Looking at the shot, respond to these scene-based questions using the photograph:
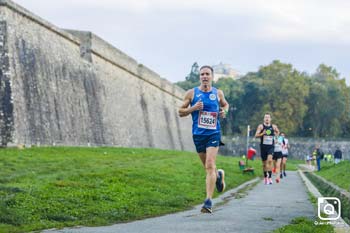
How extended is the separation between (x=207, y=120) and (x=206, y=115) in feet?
0.27

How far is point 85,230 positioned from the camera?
8.81 meters

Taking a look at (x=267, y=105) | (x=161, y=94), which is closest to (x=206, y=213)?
(x=161, y=94)

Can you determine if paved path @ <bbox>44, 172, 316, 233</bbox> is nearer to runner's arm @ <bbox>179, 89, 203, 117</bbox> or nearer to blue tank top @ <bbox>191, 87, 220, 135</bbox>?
blue tank top @ <bbox>191, 87, 220, 135</bbox>

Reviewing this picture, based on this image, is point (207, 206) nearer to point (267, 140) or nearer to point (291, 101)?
point (267, 140)

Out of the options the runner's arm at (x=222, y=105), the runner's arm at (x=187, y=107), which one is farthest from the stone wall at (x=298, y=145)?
the runner's arm at (x=187, y=107)

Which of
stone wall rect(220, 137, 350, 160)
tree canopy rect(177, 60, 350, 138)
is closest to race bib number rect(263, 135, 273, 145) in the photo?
tree canopy rect(177, 60, 350, 138)

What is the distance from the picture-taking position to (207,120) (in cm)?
1034

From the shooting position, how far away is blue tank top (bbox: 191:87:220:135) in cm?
1034

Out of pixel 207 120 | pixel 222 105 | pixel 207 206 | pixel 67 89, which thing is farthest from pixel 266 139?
pixel 67 89

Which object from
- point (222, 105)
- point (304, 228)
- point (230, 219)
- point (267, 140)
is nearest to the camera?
point (304, 228)

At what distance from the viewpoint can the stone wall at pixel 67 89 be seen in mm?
24875

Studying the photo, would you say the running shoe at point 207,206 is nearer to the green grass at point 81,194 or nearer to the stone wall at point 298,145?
→ the green grass at point 81,194

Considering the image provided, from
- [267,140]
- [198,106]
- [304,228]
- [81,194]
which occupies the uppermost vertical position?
[198,106]

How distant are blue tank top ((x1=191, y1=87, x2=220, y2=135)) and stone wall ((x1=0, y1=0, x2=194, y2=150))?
1465cm
